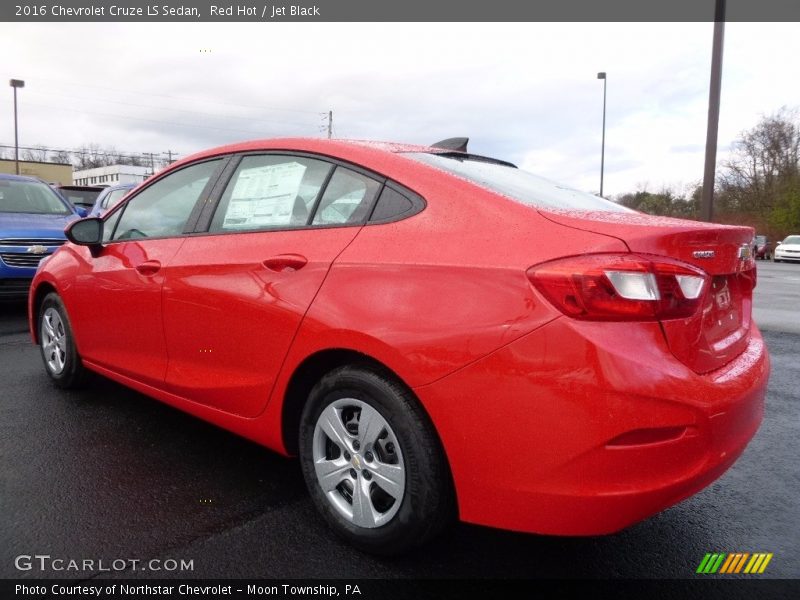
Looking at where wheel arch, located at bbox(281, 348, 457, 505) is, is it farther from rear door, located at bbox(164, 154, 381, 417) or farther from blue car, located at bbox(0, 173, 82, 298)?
blue car, located at bbox(0, 173, 82, 298)

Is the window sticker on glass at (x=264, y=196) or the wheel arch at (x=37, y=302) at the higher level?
the window sticker on glass at (x=264, y=196)

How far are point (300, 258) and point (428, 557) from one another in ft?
4.00

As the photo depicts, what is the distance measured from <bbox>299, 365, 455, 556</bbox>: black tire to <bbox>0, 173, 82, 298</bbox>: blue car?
5.71 m

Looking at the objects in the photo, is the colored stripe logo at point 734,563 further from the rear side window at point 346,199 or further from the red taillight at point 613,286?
the rear side window at point 346,199

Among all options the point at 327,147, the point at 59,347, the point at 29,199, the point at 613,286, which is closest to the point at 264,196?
the point at 327,147

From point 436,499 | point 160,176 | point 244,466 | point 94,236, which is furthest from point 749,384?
point 94,236

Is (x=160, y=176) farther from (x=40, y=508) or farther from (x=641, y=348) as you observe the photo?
(x=641, y=348)

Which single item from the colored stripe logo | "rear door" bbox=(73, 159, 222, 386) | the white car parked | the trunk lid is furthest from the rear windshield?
the white car parked

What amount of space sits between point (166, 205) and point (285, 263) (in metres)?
1.30

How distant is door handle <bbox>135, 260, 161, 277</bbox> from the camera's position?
3096mm

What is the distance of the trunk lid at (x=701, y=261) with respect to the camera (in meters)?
1.85

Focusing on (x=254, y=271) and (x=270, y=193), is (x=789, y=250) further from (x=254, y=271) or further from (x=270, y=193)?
(x=254, y=271)

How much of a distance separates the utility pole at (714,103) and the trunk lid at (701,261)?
769cm

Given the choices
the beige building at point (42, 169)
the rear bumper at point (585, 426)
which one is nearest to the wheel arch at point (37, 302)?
the rear bumper at point (585, 426)
